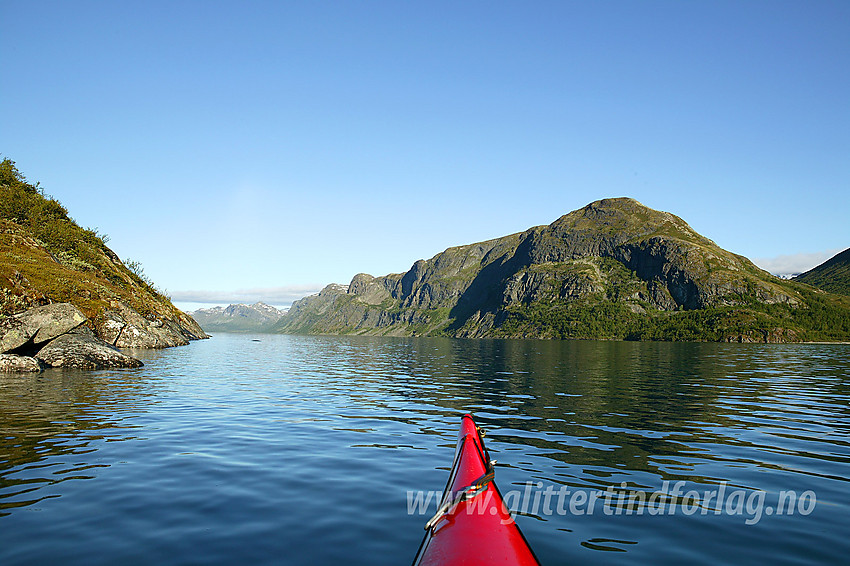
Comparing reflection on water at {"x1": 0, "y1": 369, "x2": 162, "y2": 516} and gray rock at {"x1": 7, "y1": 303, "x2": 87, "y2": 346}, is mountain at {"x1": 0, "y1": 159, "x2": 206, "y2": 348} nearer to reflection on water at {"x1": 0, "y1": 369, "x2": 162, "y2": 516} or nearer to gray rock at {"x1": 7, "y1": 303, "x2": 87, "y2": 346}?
gray rock at {"x1": 7, "y1": 303, "x2": 87, "y2": 346}

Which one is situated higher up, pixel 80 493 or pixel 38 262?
pixel 38 262

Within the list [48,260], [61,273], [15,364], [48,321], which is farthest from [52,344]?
[48,260]

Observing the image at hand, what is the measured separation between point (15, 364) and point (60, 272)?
832 inches

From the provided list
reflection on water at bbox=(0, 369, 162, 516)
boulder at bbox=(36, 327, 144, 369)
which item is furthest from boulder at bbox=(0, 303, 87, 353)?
reflection on water at bbox=(0, 369, 162, 516)

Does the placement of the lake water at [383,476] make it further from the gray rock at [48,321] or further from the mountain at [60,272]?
the mountain at [60,272]

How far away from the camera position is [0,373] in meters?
32.9

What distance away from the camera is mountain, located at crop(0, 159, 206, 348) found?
41100 millimetres

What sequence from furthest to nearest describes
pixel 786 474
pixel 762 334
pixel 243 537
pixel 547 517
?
pixel 762 334
pixel 786 474
pixel 547 517
pixel 243 537

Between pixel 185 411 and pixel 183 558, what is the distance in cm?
1661

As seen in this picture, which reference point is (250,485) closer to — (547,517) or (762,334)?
(547,517)

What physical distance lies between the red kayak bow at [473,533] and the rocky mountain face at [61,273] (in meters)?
40.4

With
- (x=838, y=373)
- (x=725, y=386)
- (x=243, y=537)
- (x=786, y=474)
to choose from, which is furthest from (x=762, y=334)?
(x=243, y=537)

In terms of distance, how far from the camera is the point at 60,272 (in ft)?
167

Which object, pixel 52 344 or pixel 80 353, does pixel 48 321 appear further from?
pixel 80 353
